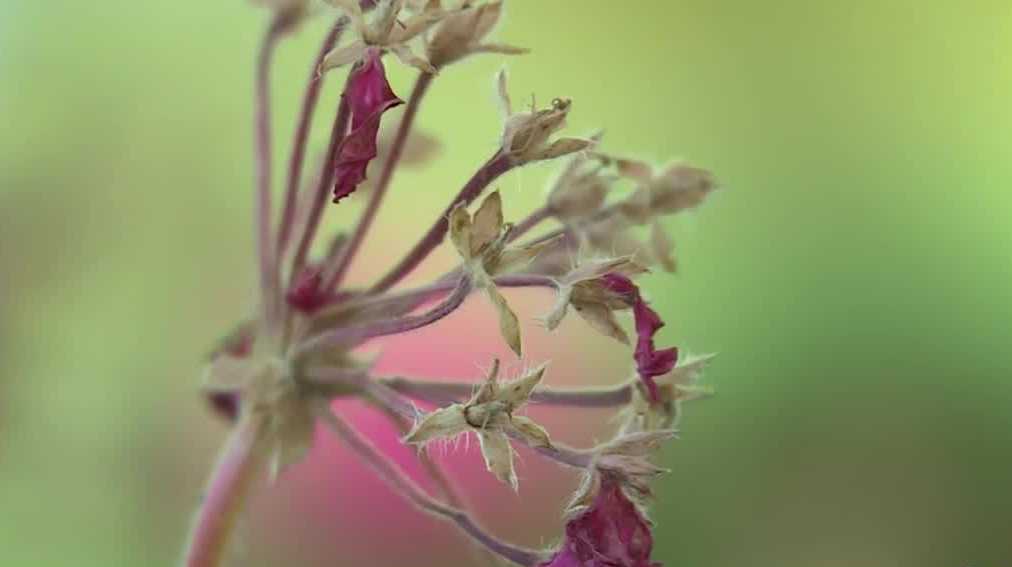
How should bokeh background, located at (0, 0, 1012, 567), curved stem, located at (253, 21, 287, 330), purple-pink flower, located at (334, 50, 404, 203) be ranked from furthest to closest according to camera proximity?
bokeh background, located at (0, 0, 1012, 567)
curved stem, located at (253, 21, 287, 330)
purple-pink flower, located at (334, 50, 404, 203)

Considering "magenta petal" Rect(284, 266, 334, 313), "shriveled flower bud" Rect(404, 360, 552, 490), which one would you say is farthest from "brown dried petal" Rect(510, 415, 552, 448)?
"magenta petal" Rect(284, 266, 334, 313)

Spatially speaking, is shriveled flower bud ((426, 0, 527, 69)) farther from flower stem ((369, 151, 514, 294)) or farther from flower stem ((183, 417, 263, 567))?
flower stem ((183, 417, 263, 567))

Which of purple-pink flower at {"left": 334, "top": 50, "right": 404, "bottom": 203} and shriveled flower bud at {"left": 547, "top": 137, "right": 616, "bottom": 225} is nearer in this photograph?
purple-pink flower at {"left": 334, "top": 50, "right": 404, "bottom": 203}

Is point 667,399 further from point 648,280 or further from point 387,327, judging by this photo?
point 648,280

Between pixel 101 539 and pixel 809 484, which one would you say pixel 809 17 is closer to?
pixel 809 484

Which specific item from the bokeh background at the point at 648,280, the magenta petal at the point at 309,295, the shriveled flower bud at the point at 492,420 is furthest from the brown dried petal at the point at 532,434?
the bokeh background at the point at 648,280

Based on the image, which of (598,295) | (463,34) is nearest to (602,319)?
(598,295)
